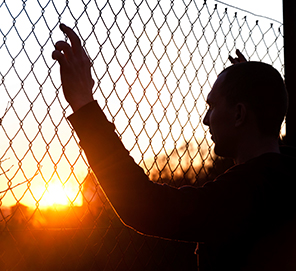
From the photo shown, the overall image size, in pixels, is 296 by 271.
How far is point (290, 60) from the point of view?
2.34m

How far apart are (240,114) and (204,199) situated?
36 centimetres

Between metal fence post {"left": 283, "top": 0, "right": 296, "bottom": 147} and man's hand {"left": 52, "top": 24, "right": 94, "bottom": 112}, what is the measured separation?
1.70 meters

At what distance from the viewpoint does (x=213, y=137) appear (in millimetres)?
1281

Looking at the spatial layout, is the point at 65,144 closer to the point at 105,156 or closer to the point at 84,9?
the point at 84,9

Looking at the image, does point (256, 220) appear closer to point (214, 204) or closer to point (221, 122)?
point (214, 204)

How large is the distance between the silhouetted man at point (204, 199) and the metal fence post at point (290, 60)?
130 cm

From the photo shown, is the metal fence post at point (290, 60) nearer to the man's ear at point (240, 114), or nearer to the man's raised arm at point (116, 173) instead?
the man's ear at point (240, 114)

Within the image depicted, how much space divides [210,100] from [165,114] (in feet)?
3.44

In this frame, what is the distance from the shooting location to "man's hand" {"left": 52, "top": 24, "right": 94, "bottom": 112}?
96 centimetres

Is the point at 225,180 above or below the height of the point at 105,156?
above

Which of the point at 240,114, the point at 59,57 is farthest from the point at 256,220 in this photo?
the point at 59,57

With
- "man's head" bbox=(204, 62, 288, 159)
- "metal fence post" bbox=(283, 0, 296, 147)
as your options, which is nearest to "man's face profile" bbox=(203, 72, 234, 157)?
"man's head" bbox=(204, 62, 288, 159)

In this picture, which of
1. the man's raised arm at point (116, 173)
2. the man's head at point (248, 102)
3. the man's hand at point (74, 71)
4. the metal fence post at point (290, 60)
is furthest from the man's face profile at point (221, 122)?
the metal fence post at point (290, 60)

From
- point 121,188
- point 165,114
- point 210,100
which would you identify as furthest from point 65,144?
point 121,188
